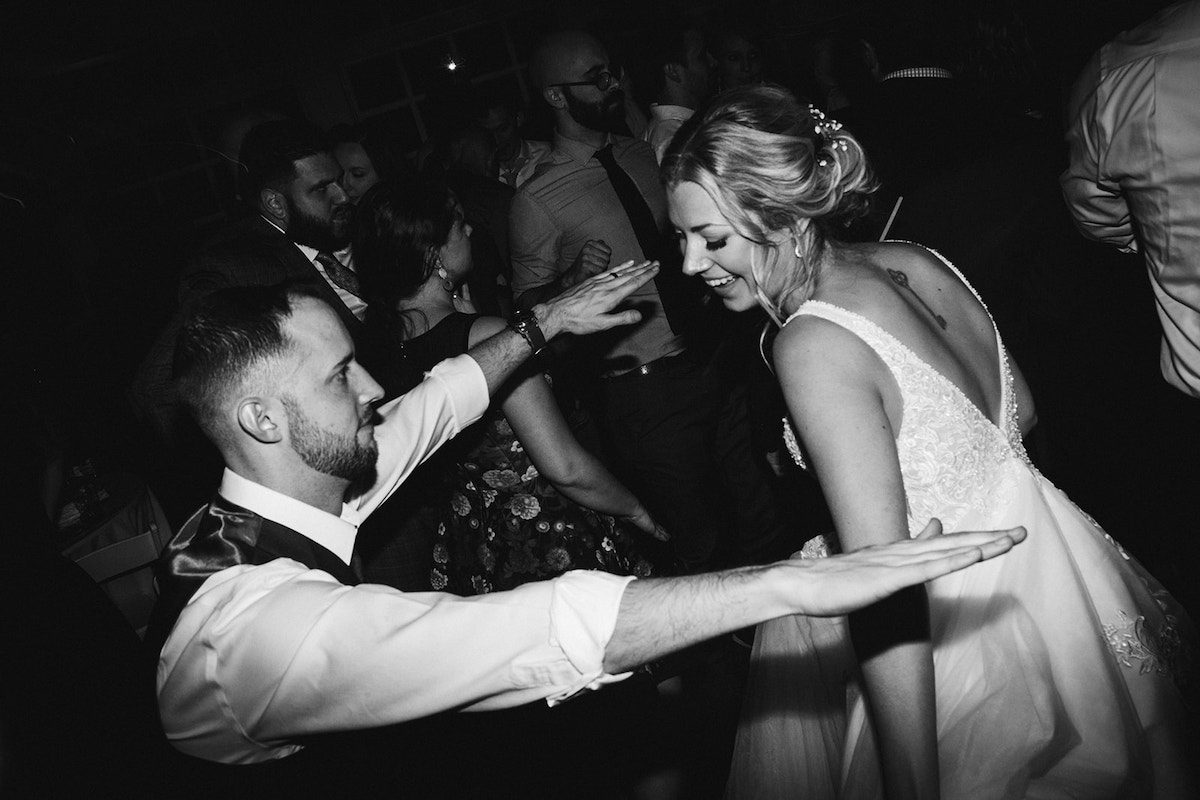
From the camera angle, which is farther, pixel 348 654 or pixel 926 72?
pixel 926 72

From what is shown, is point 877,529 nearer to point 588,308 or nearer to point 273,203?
point 588,308

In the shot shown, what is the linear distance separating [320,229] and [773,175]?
6.43ft

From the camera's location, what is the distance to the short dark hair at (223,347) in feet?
4.66

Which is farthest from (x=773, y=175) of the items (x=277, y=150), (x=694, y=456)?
(x=277, y=150)

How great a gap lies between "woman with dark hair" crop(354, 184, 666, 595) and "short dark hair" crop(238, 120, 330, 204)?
0.81 metres

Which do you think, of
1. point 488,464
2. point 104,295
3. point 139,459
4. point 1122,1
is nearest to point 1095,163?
point 1122,1

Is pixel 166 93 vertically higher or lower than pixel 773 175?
higher

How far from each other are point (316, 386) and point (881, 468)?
1007 millimetres

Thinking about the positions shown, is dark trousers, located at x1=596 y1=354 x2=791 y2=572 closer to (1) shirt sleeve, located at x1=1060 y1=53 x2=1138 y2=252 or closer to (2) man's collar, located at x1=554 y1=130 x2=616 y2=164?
(2) man's collar, located at x1=554 y1=130 x2=616 y2=164

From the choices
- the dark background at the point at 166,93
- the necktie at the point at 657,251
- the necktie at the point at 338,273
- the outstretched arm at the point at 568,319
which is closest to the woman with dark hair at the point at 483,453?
the outstretched arm at the point at 568,319

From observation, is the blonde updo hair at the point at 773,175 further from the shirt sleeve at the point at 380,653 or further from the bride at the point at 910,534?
the shirt sleeve at the point at 380,653

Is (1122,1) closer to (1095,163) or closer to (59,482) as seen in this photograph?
(1095,163)

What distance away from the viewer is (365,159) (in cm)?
383

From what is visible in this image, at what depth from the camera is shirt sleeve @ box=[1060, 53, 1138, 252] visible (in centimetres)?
159
